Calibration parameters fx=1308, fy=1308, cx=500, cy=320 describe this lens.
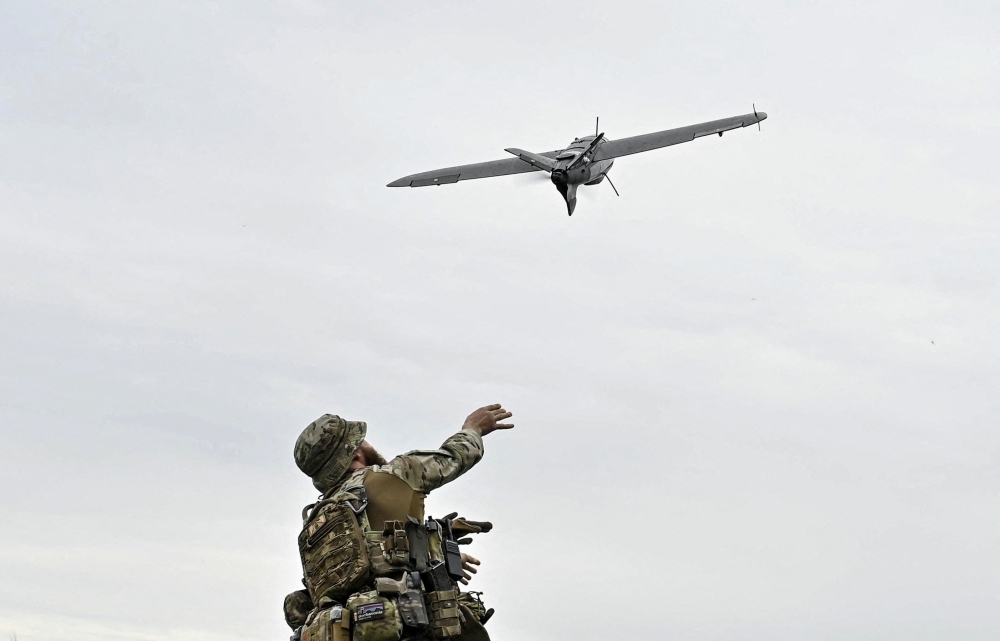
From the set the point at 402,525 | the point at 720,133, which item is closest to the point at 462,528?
the point at 402,525

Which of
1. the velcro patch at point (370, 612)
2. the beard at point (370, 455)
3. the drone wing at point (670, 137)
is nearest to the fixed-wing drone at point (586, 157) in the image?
the drone wing at point (670, 137)

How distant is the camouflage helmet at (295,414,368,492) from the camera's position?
10.5m

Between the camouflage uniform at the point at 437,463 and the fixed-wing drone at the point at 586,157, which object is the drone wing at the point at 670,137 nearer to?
the fixed-wing drone at the point at 586,157

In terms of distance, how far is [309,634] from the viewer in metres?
10.1

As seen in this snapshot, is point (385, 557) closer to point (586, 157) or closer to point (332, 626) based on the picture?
point (332, 626)

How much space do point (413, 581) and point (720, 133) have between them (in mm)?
48496

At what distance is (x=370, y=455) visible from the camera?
10.8m

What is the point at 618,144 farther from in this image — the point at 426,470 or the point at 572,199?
the point at 426,470

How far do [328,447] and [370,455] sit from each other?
1.56 ft

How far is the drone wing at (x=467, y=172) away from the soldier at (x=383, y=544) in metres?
44.8

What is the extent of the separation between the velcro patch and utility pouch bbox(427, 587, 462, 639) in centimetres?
42

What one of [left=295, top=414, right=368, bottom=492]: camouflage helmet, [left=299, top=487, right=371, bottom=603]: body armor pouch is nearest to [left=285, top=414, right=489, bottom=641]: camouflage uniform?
[left=295, top=414, right=368, bottom=492]: camouflage helmet

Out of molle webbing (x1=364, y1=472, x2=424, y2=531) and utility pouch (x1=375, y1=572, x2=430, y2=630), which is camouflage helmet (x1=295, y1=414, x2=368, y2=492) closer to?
molle webbing (x1=364, y1=472, x2=424, y2=531)

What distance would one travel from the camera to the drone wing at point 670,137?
176 ft
